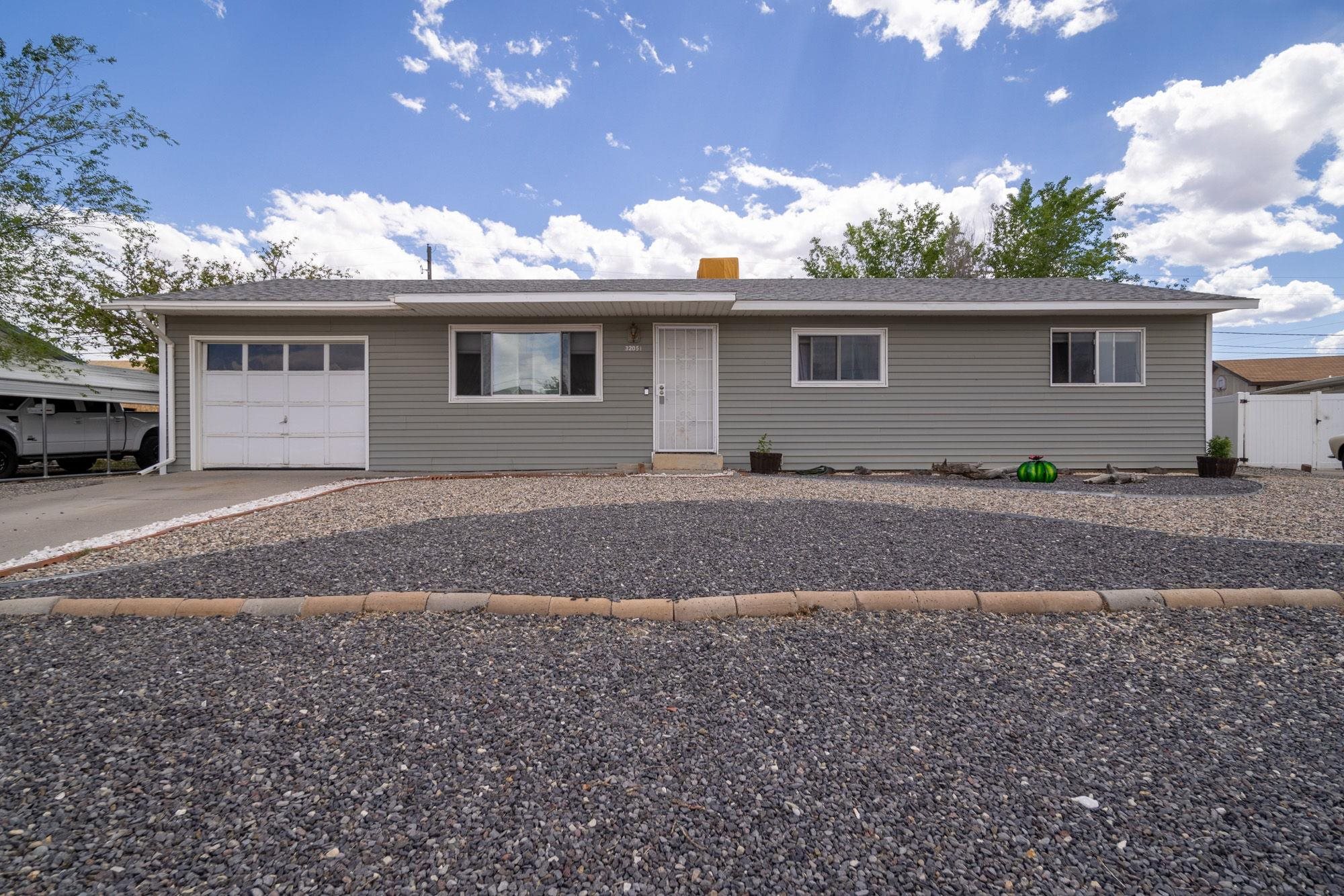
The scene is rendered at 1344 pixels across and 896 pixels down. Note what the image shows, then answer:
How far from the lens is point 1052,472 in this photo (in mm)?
8117

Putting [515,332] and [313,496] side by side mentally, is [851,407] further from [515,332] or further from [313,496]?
[313,496]

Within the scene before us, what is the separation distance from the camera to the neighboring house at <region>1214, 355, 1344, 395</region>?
31094 millimetres

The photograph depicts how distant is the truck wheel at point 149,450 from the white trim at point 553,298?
744cm

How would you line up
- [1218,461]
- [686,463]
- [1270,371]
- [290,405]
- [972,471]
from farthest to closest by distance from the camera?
[1270,371], [290,405], [686,463], [1218,461], [972,471]

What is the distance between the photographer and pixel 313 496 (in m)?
6.58

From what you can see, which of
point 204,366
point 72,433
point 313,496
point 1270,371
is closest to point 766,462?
point 313,496

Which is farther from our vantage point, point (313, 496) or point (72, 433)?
A: point (72, 433)

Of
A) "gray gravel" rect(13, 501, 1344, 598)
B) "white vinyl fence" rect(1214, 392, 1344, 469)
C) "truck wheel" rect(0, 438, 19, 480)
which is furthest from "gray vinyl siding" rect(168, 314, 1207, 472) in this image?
"truck wheel" rect(0, 438, 19, 480)

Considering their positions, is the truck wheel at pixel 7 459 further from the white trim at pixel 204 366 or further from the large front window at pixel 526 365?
the large front window at pixel 526 365

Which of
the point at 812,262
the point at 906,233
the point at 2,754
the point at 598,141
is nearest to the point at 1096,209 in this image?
the point at 906,233

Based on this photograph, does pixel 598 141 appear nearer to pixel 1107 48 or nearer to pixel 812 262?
pixel 1107 48

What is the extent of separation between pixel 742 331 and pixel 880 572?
6.65 metres

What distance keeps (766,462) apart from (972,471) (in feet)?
9.94

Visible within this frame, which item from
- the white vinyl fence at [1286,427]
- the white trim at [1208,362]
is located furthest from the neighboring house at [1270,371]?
the white trim at [1208,362]
